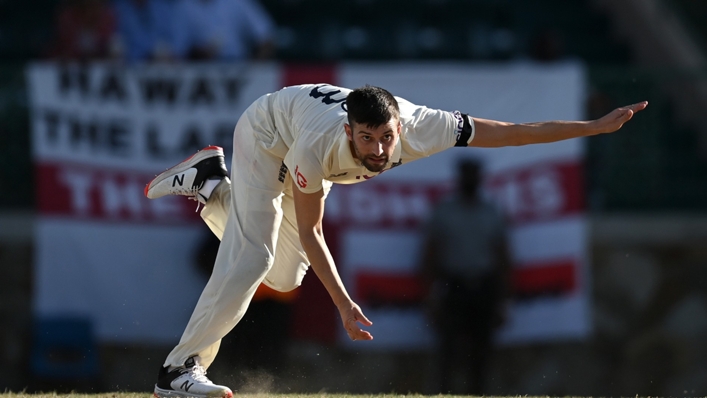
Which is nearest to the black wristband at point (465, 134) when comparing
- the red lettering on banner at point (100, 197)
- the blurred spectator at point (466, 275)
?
the blurred spectator at point (466, 275)

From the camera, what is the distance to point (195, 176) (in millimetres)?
6891

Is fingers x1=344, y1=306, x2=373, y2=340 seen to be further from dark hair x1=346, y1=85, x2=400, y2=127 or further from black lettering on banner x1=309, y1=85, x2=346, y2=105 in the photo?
black lettering on banner x1=309, y1=85, x2=346, y2=105

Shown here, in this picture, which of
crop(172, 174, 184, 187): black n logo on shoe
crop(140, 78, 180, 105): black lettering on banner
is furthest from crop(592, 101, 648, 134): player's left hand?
crop(140, 78, 180, 105): black lettering on banner

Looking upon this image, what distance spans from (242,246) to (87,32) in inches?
250

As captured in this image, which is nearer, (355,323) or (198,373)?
(355,323)

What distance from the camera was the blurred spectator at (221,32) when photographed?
11547mm

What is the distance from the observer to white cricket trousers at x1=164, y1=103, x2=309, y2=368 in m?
5.97

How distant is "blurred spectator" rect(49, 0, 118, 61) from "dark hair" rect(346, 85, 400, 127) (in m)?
6.46

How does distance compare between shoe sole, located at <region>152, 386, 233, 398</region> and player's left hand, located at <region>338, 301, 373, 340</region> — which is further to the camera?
shoe sole, located at <region>152, 386, 233, 398</region>

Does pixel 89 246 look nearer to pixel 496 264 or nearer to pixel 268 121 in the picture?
pixel 496 264

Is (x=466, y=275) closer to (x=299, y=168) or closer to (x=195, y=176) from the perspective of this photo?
(x=195, y=176)

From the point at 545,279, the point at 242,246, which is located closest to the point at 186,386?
the point at 242,246

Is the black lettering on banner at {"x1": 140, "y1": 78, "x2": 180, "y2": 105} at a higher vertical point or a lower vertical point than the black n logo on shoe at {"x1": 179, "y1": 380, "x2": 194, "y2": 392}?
higher

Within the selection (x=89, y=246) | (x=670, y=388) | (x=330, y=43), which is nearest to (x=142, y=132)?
(x=89, y=246)
